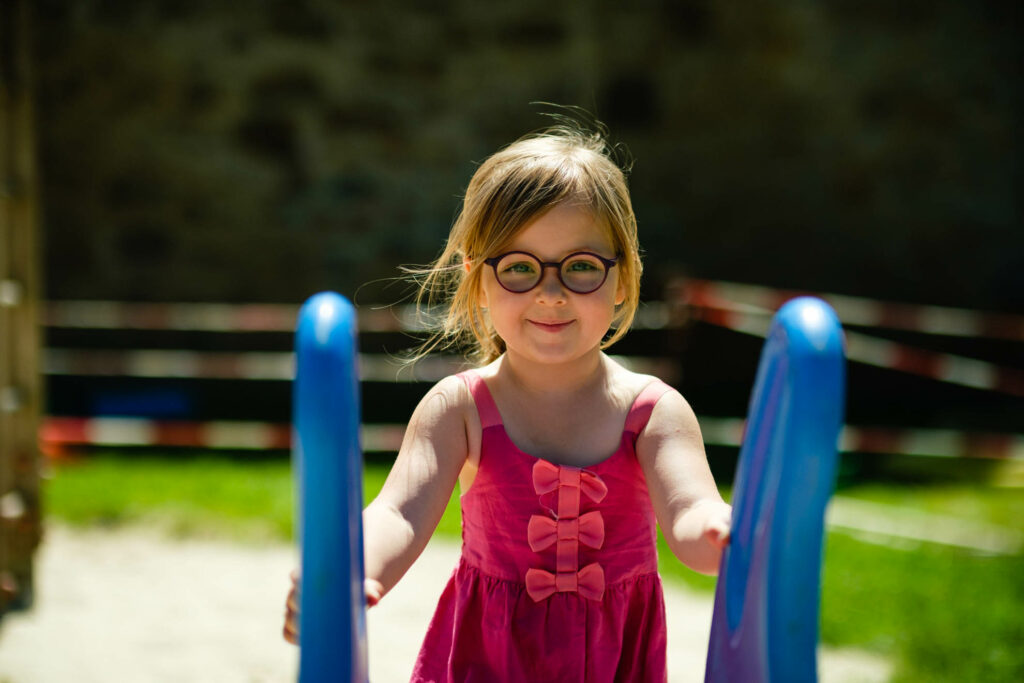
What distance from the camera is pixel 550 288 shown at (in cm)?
162

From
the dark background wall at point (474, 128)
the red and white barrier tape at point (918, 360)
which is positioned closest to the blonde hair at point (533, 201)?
the red and white barrier tape at point (918, 360)

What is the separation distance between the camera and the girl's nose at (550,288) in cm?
162

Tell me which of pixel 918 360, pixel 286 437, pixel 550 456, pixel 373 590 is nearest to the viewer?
pixel 373 590

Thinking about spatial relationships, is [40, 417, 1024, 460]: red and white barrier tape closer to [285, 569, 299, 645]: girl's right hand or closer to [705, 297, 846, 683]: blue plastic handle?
[285, 569, 299, 645]: girl's right hand

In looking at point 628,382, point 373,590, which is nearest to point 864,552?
point 628,382

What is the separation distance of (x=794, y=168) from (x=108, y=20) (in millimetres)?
4447

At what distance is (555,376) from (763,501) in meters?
0.53

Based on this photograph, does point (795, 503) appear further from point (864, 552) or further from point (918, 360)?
point (918, 360)

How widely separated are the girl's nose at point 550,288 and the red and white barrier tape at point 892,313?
4.97m

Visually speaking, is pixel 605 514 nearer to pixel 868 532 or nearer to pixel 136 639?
pixel 136 639

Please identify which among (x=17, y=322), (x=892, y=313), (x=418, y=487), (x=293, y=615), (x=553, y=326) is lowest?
(x=293, y=615)

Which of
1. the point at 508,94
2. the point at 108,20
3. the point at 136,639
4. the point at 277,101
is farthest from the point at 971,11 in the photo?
the point at 136,639

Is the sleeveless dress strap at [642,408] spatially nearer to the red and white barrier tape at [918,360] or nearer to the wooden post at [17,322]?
the wooden post at [17,322]

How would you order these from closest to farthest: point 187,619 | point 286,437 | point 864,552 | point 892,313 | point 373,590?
point 373,590 → point 187,619 → point 864,552 → point 286,437 → point 892,313
